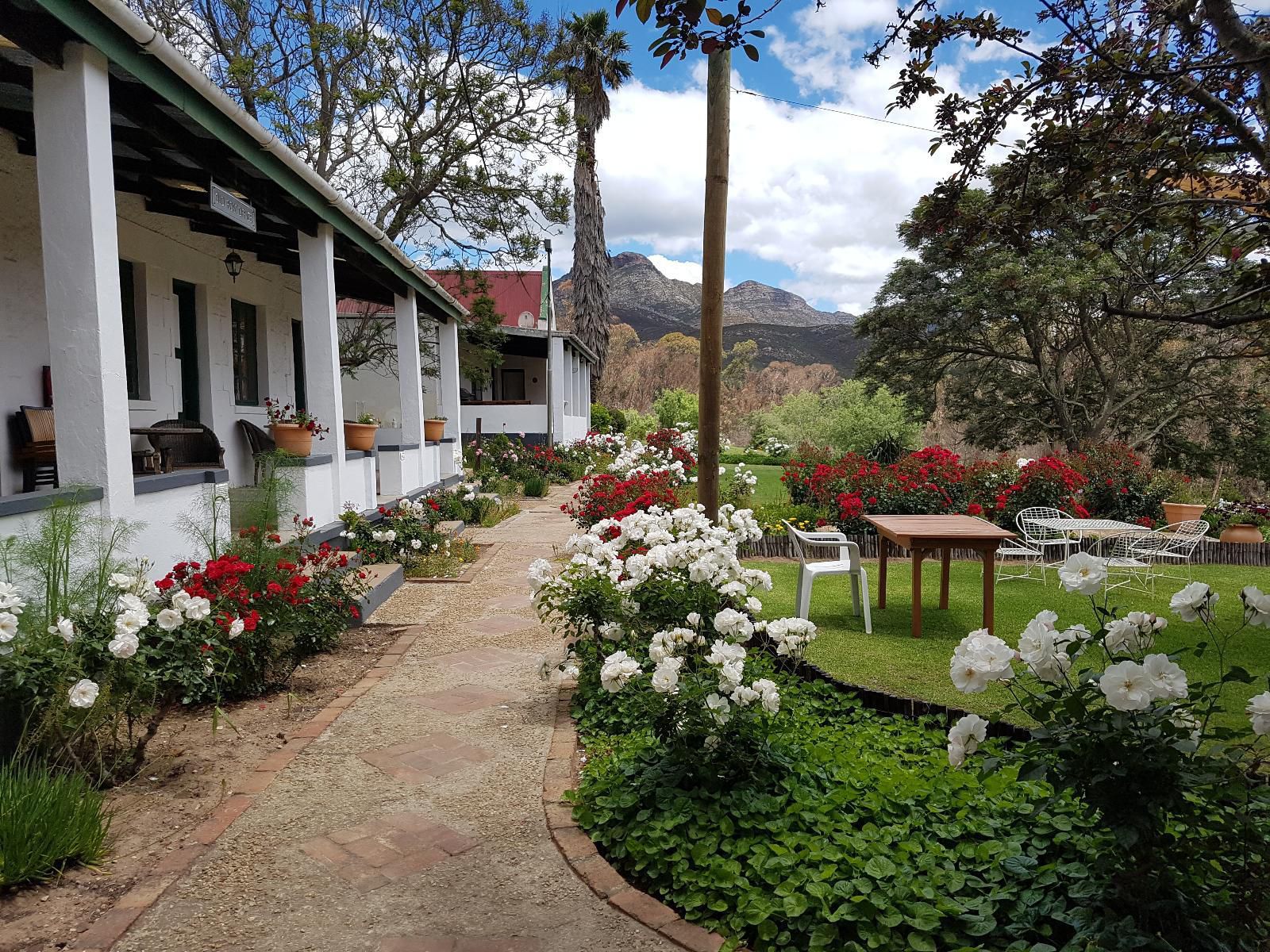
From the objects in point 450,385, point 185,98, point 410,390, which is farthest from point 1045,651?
point 450,385

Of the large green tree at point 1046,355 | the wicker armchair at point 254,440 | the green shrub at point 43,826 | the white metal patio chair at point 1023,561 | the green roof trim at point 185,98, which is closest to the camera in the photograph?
the green shrub at point 43,826

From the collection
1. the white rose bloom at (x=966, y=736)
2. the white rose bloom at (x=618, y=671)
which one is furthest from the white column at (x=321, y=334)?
the white rose bloom at (x=966, y=736)

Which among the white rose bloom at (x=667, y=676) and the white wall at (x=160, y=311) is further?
the white wall at (x=160, y=311)

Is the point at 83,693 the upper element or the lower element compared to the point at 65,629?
lower

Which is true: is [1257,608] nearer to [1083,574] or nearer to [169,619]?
[1083,574]

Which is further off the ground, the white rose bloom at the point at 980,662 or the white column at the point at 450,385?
the white column at the point at 450,385

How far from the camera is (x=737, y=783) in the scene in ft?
10.6

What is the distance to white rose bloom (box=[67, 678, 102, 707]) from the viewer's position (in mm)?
3080

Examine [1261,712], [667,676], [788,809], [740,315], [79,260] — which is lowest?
[788,809]

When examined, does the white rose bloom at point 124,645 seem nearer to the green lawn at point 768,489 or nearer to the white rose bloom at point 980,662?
the white rose bloom at point 980,662

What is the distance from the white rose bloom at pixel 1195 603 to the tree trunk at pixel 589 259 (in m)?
28.0

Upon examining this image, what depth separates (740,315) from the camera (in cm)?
9825

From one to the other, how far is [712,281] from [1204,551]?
316 inches

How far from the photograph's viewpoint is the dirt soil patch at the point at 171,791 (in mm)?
2641
